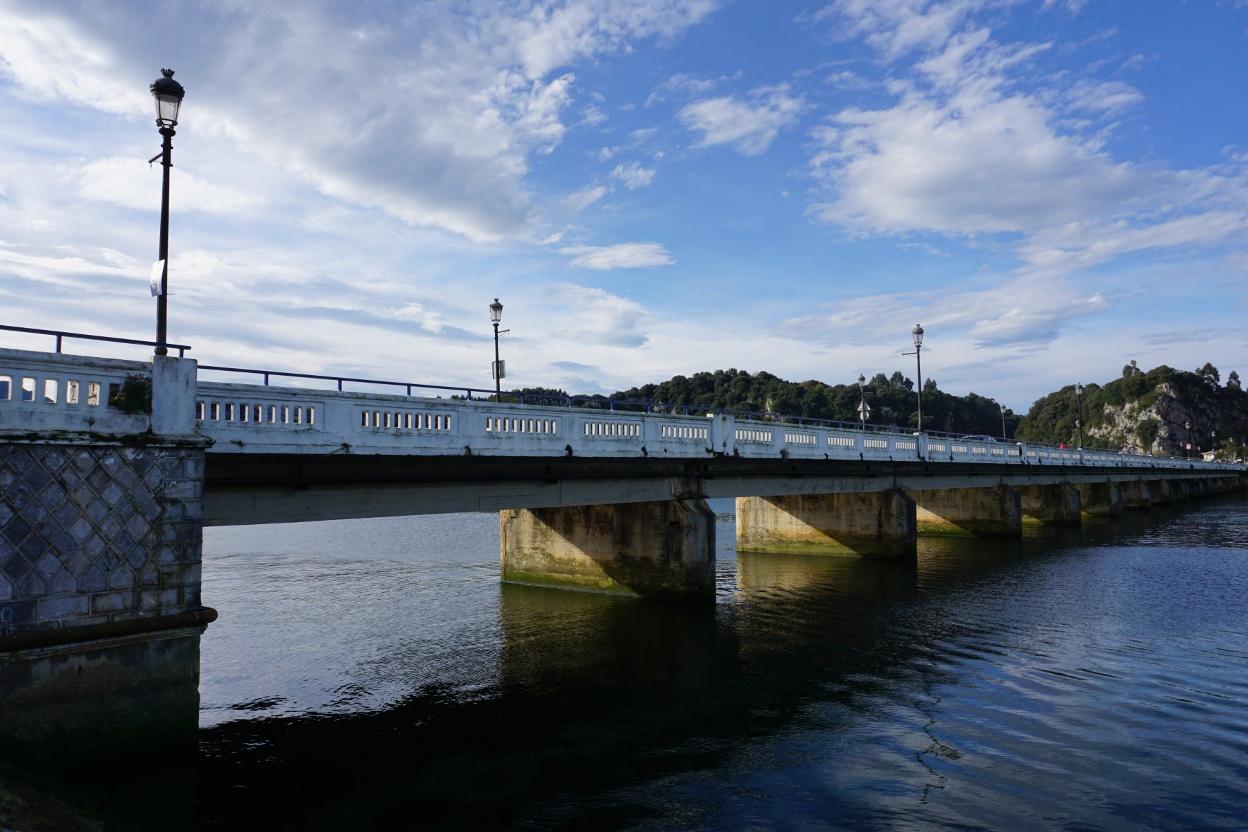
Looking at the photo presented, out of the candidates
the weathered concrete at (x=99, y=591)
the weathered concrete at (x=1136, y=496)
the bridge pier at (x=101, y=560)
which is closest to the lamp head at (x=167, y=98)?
the bridge pier at (x=101, y=560)

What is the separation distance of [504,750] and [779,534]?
28.1 metres

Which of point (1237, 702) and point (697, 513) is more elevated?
point (697, 513)

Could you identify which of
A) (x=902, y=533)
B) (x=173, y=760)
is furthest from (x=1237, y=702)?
(x=902, y=533)

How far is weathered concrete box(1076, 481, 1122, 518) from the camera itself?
64.7 metres

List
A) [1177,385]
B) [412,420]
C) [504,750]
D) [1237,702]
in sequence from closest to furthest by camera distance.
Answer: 1. [504,750]
2. [1237,702]
3. [412,420]
4. [1177,385]

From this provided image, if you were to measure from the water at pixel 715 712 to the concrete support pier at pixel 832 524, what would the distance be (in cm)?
738

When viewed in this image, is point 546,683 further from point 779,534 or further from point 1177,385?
point 1177,385

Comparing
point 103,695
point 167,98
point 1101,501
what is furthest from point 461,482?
point 1101,501

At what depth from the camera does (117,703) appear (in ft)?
34.0

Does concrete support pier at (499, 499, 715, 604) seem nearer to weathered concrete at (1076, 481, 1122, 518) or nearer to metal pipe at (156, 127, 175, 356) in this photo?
metal pipe at (156, 127, 175, 356)

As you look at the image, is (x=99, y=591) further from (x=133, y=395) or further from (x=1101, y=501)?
(x=1101, y=501)

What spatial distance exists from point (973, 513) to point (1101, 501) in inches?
1089

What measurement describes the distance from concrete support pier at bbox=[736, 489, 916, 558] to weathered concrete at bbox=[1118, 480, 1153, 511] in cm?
5301

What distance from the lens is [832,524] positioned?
36938mm
